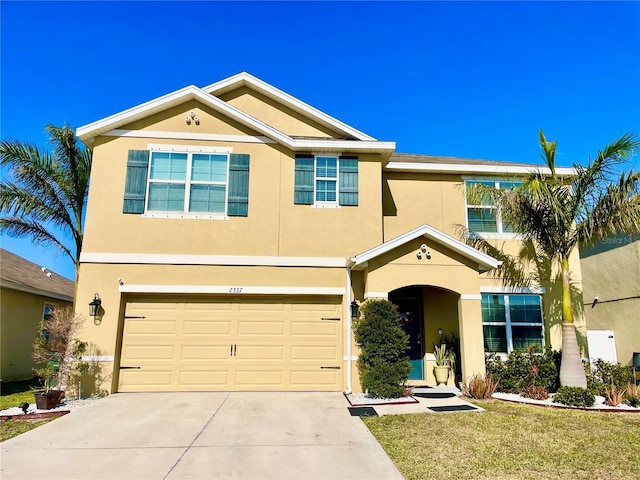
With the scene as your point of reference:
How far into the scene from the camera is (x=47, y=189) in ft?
40.5

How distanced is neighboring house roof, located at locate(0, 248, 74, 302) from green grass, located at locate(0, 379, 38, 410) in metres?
2.97

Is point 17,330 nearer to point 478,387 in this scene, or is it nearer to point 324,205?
point 324,205

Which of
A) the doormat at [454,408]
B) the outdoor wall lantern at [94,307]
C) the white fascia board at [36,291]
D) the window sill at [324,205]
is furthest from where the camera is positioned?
the white fascia board at [36,291]

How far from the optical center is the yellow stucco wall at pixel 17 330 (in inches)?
504

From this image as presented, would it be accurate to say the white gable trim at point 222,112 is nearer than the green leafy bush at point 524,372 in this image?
No

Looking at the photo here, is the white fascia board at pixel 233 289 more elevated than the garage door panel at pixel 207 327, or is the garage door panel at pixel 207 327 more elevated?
the white fascia board at pixel 233 289

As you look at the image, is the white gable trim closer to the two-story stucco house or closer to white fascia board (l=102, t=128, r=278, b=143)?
the two-story stucco house

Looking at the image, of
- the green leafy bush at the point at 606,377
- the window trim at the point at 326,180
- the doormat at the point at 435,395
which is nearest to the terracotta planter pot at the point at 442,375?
the doormat at the point at 435,395

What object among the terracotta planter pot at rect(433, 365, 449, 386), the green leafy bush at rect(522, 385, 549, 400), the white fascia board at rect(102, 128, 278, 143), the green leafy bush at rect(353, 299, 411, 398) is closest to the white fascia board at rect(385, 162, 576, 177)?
the white fascia board at rect(102, 128, 278, 143)

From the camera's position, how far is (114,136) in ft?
36.4

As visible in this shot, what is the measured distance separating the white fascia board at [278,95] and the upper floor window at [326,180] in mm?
1074

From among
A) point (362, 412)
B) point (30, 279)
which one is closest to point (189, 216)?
point (362, 412)

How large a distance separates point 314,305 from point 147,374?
4.48 m

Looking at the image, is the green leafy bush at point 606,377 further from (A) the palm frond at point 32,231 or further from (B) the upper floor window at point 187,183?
(A) the palm frond at point 32,231
